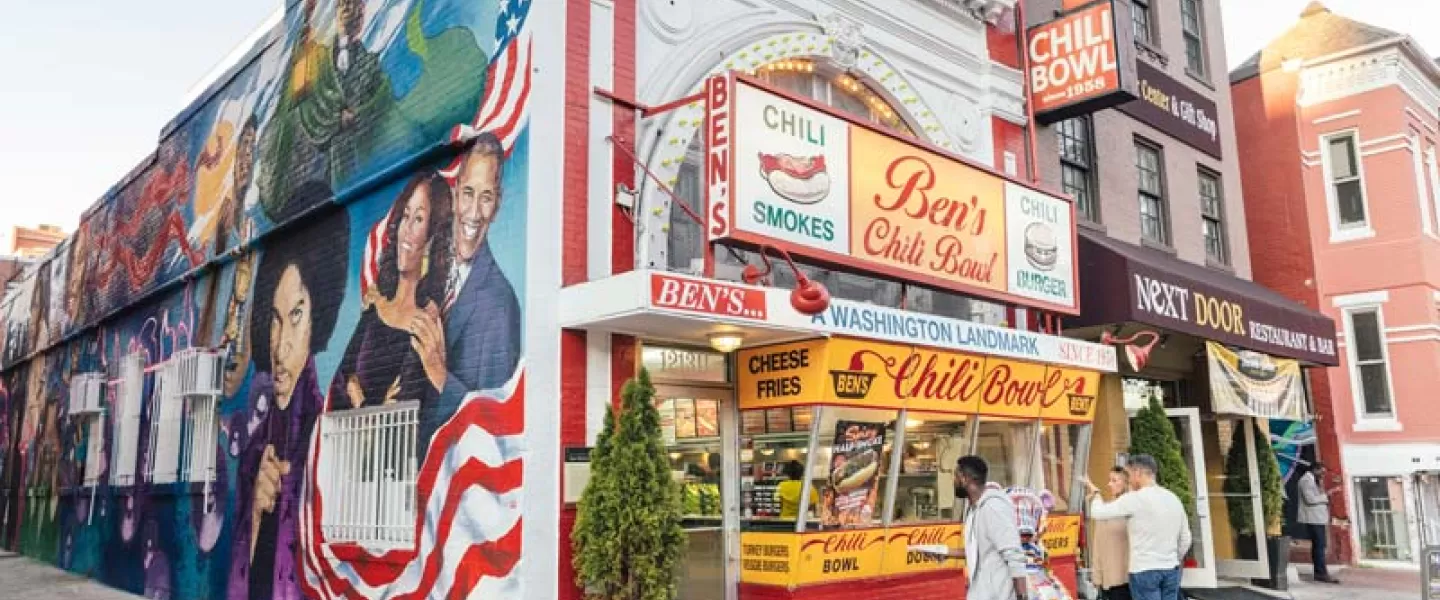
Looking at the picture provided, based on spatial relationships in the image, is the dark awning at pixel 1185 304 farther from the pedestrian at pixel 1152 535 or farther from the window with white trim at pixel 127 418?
the window with white trim at pixel 127 418

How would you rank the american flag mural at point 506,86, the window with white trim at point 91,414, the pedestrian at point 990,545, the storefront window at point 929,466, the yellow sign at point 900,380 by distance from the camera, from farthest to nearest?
the window with white trim at point 91,414, the storefront window at point 929,466, the yellow sign at point 900,380, the american flag mural at point 506,86, the pedestrian at point 990,545

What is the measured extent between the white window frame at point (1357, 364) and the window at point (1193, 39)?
20.2 ft

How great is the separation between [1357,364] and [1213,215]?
552cm

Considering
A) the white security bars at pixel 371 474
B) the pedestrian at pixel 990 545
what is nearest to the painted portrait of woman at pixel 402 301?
the white security bars at pixel 371 474

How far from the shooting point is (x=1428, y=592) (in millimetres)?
9953

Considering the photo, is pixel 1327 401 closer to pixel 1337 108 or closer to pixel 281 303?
pixel 1337 108

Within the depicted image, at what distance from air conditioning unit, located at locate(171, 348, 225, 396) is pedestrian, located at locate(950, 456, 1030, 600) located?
9842 millimetres

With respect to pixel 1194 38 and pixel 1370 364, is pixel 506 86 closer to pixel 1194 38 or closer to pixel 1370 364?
pixel 1194 38

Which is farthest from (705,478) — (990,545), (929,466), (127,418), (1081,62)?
(127,418)

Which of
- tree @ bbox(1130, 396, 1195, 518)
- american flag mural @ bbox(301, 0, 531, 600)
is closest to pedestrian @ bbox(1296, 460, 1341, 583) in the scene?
tree @ bbox(1130, 396, 1195, 518)

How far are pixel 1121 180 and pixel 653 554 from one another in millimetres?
10446

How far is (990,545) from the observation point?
260 inches

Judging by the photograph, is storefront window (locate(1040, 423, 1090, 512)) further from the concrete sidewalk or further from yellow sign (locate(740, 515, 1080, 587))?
the concrete sidewalk

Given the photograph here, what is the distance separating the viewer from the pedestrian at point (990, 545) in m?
6.48
